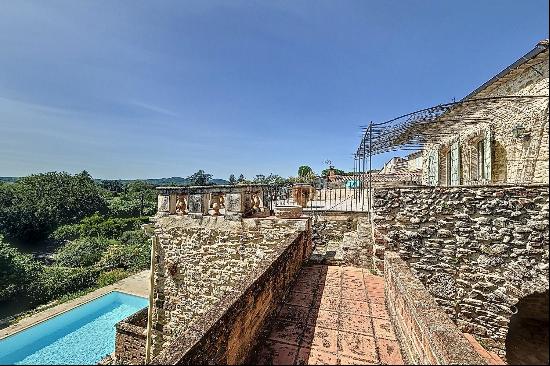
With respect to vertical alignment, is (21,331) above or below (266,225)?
below

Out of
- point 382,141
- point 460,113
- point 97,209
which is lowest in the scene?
point 97,209

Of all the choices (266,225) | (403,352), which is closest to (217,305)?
(403,352)

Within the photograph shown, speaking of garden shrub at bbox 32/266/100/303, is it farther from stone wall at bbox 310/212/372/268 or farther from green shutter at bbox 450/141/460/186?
green shutter at bbox 450/141/460/186

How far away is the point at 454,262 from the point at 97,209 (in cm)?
5174

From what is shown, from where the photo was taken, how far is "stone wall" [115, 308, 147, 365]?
7387mm

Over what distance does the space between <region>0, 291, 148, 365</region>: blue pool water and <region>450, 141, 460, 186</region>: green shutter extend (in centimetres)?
1718

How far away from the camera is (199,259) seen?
6547 millimetres

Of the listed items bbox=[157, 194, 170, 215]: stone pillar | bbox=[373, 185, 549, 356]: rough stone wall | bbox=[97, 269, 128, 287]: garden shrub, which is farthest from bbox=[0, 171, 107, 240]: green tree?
bbox=[373, 185, 549, 356]: rough stone wall

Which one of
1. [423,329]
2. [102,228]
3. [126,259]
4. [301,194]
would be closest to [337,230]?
[301,194]

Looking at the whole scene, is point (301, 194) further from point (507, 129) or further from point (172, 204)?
point (507, 129)

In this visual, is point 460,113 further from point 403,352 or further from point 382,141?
point 403,352

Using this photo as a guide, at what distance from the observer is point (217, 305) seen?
9.09 ft

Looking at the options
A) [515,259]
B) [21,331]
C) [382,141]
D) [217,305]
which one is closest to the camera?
[217,305]

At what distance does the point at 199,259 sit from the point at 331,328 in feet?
13.5
